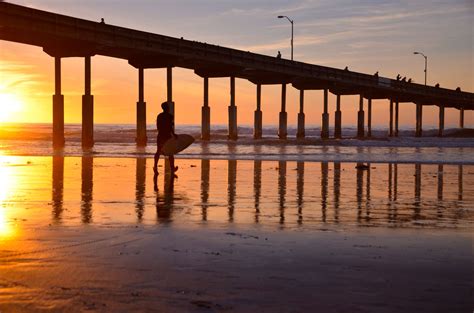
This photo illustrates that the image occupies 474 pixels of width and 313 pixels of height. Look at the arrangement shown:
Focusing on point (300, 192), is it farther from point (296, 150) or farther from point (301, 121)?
point (301, 121)

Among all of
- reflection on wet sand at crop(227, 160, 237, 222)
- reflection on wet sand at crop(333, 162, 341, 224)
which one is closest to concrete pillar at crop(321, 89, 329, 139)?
reflection on wet sand at crop(333, 162, 341, 224)

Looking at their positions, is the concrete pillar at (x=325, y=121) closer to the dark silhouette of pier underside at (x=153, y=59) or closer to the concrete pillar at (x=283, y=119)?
the dark silhouette of pier underside at (x=153, y=59)

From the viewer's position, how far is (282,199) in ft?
39.8

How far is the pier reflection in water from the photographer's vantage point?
949cm

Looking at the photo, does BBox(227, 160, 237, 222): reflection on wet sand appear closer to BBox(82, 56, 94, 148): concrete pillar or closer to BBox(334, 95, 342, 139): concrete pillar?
BBox(82, 56, 94, 148): concrete pillar

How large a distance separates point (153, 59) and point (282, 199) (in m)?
41.4

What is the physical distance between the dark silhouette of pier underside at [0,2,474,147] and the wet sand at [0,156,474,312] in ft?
89.5

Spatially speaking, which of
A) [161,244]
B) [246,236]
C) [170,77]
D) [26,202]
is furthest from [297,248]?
[170,77]

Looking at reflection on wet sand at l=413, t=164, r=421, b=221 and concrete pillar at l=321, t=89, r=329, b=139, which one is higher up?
concrete pillar at l=321, t=89, r=329, b=139

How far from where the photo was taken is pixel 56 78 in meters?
45.8

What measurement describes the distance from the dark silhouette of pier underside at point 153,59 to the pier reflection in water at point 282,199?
73.4ft

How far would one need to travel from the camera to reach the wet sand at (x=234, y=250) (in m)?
4.95

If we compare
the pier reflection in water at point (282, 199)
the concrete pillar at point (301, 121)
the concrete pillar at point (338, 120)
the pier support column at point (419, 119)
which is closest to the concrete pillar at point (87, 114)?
the pier reflection in water at point (282, 199)

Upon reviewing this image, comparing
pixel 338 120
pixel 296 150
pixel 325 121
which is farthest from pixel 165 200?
pixel 338 120
